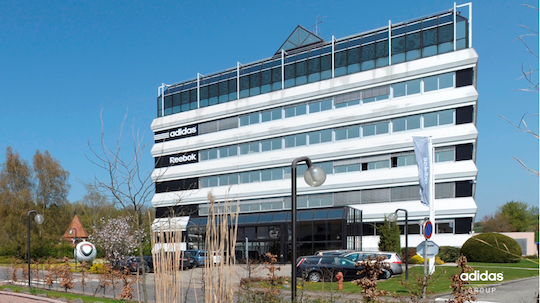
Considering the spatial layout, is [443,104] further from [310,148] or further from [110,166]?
[110,166]

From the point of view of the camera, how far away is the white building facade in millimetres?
37188

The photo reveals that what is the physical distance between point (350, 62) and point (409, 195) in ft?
39.8

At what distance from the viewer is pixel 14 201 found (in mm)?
53781

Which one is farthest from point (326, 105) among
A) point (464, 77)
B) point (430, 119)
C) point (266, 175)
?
point (464, 77)

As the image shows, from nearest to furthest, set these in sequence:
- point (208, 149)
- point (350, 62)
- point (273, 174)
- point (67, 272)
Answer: point (67, 272), point (350, 62), point (273, 174), point (208, 149)

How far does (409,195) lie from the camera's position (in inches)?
1529

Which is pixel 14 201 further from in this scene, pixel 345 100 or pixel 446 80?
pixel 446 80

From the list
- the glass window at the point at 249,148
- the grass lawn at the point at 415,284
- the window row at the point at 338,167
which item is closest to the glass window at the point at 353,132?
the window row at the point at 338,167

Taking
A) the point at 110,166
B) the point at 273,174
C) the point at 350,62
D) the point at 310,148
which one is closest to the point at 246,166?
the point at 273,174

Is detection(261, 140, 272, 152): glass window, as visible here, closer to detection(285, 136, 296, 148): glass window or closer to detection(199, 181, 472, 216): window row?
detection(285, 136, 296, 148): glass window

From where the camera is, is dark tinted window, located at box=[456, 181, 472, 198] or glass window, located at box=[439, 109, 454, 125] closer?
dark tinted window, located at box=[456, 181, 472, 198]

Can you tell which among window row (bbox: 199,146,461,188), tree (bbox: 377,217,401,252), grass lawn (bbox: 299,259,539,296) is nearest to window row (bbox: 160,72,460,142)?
window row (bbox: 199,146,461,188)

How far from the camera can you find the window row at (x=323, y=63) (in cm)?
3865

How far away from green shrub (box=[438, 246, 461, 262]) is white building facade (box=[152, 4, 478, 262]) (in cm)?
107
